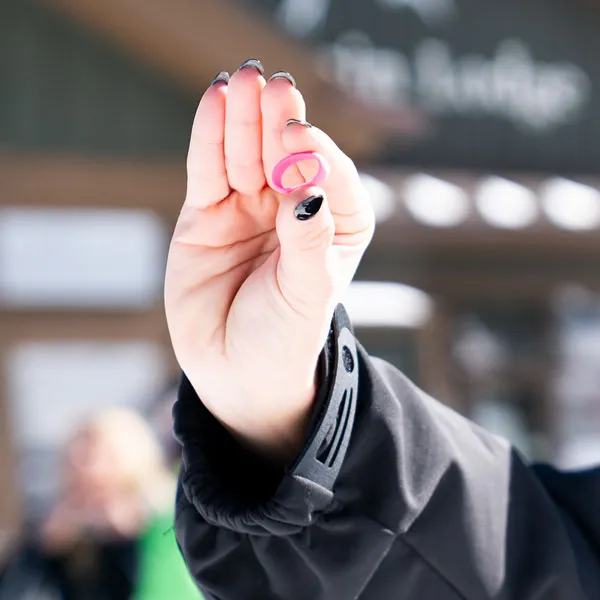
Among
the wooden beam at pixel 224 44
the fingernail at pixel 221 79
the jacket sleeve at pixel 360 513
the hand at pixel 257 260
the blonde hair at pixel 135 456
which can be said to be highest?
the fingernail at pixel 221 79

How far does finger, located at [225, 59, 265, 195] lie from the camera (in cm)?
90

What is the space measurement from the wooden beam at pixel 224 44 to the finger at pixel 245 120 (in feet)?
10.8

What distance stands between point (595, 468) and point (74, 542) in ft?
5.17

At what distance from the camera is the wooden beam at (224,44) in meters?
4.23

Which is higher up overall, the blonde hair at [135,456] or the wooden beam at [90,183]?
the blonde hair at [135,456]

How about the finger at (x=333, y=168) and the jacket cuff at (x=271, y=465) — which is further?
the jacket cuff at (x=271, y=465)

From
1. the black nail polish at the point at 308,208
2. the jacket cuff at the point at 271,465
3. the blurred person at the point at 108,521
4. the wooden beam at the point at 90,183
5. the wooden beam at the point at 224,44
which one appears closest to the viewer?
the black nail polish at the point at 308,208

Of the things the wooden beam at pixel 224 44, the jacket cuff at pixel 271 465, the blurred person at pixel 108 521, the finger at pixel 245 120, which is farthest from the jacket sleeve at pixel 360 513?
the wooden beam at pixel 224 44

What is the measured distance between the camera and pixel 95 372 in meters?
5.04

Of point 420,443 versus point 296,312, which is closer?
point 296,312

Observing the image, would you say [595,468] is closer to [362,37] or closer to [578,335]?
[362,37]

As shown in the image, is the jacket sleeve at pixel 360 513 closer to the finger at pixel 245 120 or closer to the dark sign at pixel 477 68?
the finger at pixel 245 120

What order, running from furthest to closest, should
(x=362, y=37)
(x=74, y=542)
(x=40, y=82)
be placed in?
(x=362, y=37) < (x=40, y=82) < (x=74, y=542)

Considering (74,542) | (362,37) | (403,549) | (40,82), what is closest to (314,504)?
(403,549)
